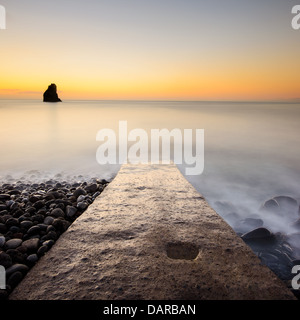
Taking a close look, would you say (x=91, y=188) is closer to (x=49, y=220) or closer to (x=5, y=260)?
(x=49, y=220)

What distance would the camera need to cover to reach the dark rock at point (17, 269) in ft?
5.32

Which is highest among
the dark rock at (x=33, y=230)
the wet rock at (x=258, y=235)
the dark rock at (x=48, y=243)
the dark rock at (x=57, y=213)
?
the dark rock at (x=57, y=213)

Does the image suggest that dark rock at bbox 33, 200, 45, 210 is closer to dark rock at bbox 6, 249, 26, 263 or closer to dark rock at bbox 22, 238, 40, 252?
dark rock at bbox 22, 238, 40, 252

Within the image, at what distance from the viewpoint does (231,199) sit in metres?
4.28

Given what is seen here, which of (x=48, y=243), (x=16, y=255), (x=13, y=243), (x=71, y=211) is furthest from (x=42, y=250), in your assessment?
(x=71, y=211)

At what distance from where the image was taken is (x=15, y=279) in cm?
156

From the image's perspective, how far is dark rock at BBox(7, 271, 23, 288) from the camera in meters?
1.54

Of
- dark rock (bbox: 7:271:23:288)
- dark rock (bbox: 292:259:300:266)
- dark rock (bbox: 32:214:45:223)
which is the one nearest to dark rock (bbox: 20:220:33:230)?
dark rock (bbox: 32:214:45:223)

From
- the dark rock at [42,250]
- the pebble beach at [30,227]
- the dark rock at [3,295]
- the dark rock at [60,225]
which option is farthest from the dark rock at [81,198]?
the dark rock at [3,295]

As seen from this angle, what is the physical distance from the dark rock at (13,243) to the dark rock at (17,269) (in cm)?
35

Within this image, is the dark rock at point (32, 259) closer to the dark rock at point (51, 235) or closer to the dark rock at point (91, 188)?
the dark rock at point (51, 235)

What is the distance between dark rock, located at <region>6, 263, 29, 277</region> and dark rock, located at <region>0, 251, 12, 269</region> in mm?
76

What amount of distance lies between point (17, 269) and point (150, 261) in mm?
1004

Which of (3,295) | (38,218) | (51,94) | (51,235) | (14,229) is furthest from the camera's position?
(51,94)
